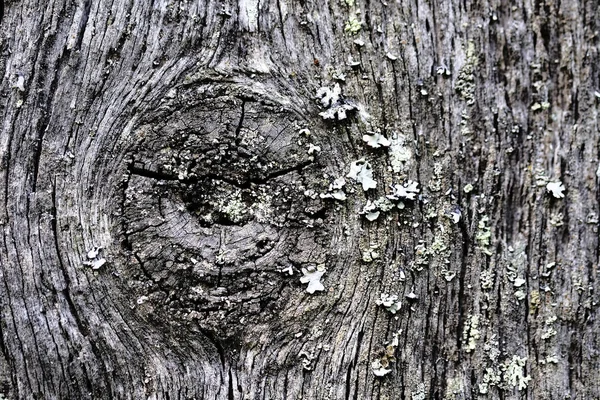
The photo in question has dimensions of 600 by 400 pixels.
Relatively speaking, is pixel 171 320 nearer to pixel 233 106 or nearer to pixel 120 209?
pixel 120 209

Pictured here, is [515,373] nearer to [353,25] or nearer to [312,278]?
[312,278]

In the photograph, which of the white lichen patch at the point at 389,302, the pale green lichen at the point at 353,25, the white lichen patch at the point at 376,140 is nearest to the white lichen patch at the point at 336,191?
the white lichen patch at the point at 376,140

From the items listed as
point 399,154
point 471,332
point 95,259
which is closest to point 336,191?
point 399,154

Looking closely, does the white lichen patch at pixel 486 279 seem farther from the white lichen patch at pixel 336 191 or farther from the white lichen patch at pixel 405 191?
the white lichen patch at pixel 336 191

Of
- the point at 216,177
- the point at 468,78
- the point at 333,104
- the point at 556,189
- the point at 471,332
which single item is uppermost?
the point at 468,78

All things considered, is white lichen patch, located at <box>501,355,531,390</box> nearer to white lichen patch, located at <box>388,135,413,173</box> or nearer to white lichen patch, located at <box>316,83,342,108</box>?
white lichen patch, located at <box>388,135,413,173</box>
